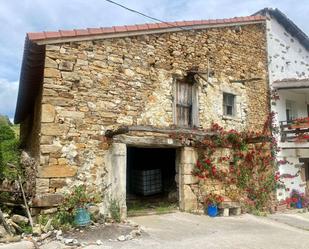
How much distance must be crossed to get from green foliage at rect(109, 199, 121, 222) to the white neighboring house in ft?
21.9

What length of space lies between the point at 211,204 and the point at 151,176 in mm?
3063

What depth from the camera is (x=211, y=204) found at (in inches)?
391

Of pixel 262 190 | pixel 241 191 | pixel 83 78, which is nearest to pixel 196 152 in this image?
pixel 241 191

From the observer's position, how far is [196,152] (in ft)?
33.5

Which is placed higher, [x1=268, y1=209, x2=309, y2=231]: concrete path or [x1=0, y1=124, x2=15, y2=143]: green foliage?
[x1=0, y1=124, x2=15, y2=143]: green foliage

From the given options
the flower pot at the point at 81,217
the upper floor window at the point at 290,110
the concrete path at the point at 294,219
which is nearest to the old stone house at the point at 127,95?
the flower pot at the point at 81,217

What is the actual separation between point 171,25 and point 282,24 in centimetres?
645

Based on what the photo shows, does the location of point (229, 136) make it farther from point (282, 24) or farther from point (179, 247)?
point (282, 24)

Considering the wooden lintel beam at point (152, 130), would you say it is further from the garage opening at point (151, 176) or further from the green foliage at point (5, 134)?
the green foliage at point (5, 134)

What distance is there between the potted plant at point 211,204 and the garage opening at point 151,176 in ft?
4.45

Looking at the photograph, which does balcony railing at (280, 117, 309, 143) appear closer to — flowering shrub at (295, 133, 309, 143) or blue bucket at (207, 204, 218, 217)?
flowering shrub at (295, 133, 309, 143)

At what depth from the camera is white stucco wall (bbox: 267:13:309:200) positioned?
43.0 ft

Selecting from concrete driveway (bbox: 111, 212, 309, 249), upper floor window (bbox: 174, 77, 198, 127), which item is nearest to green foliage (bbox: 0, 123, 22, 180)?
concrete driveway (bbox: 111, 212, 309, 249)

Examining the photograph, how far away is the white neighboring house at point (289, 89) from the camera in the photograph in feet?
42.4
